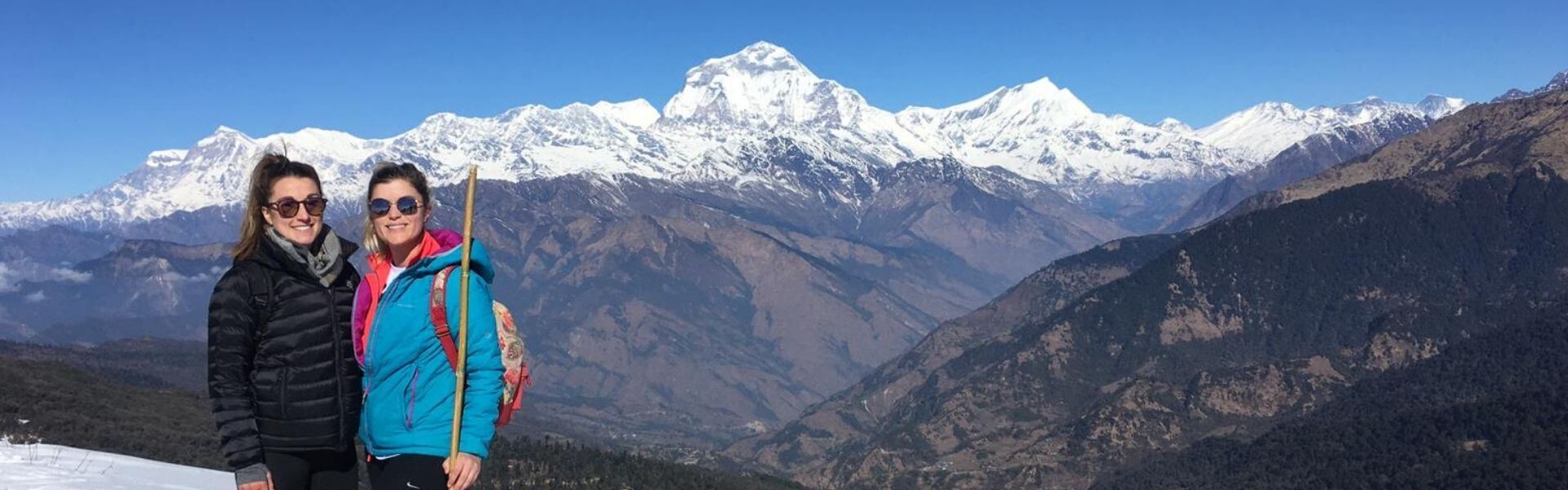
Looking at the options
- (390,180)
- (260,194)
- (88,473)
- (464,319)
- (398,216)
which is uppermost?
(390,180)

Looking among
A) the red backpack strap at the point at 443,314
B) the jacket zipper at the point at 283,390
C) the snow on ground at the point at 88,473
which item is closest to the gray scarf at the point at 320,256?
the jacket zipper at the point at 283,390

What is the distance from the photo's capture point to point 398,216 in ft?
42.3

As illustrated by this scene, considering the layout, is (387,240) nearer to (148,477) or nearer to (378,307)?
(378,307)

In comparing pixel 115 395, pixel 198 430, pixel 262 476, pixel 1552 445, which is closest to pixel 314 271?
pixel 262 476

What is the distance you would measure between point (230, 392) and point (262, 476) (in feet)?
3.00

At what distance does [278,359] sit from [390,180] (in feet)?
7.06

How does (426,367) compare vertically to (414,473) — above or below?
above

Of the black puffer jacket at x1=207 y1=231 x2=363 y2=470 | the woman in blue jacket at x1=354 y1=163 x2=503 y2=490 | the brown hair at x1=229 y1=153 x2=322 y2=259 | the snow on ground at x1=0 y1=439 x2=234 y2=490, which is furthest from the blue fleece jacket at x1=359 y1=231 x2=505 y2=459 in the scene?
the snow on ground at x1=0 y1=439 x2=234 y2=490

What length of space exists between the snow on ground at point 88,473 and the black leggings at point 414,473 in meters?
16.8

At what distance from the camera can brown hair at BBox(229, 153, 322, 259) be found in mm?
12977

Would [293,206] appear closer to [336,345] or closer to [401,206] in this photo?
[401,206]

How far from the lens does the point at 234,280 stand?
12.6m

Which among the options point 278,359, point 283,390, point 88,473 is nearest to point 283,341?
point 278,359

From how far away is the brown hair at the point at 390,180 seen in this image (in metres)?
13.0
